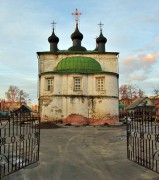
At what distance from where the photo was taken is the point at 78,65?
26172 mm

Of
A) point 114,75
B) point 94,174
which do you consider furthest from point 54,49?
point 94,174

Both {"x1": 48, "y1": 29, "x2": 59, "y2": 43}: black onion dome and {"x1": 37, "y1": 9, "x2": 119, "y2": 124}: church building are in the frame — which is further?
{"x1": 48, "y1": 29, "x2": 59, "y2": 43}: black onion dome

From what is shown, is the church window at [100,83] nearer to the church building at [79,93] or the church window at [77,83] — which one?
the church building at [79,93]

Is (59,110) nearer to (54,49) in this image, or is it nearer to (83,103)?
(83,103)

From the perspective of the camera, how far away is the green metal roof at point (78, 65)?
25975mm

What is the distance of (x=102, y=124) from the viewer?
24750 mm

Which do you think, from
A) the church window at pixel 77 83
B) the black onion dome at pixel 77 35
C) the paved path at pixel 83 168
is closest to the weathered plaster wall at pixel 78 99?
the church window at pixel 77 83

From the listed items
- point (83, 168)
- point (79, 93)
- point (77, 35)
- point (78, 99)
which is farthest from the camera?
point (77, 35)

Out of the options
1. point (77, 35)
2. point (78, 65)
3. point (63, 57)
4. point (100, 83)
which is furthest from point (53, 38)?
point (100, 83)

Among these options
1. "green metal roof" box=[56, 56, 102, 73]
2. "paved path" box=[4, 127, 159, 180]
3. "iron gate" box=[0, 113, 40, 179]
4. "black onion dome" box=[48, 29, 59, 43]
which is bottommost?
"paved path" box=[4, 127, 159, 180]

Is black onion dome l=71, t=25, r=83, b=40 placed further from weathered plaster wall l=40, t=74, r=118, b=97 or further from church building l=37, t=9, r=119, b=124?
weathered plaster wall l=40, t=74, r=118, b=97

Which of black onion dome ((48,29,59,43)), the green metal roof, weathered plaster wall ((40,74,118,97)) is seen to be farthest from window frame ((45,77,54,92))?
black onion dome ((48,29,59,43))

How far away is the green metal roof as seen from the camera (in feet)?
85.2

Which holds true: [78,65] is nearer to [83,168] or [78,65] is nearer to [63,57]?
[63,57]
